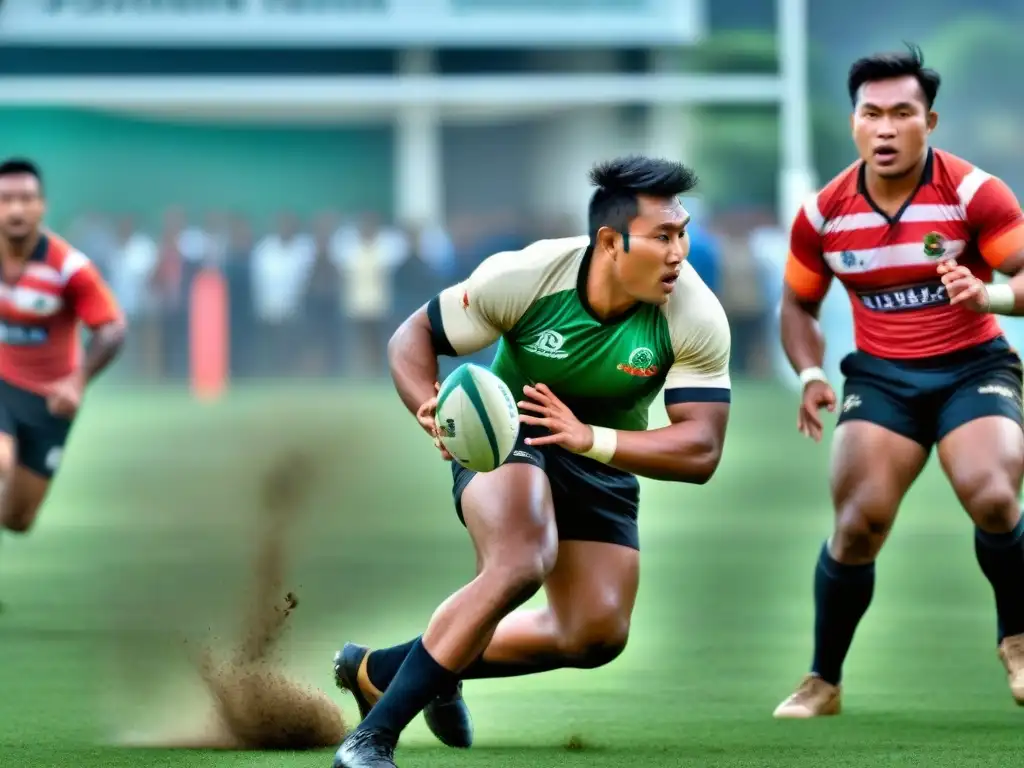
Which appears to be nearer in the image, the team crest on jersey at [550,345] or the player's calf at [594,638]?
the team crest on jersey at [550,345]

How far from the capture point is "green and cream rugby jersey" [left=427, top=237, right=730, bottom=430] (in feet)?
20.9

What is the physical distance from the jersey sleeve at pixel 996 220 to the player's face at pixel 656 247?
1.47m

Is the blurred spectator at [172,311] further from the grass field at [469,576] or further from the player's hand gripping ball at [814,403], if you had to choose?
the player's hand gripping ball at [814,403]

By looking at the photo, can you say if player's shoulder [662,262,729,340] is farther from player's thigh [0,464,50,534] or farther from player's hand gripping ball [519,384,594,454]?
player's thigh [0,464,50,534]

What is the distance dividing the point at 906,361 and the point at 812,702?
4.18 ft

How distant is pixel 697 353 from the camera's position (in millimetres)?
6340

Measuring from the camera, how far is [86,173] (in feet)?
130

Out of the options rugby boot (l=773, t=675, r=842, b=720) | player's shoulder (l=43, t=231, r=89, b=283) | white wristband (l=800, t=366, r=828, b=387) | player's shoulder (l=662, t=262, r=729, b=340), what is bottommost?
rugby boot (l=773, t=675, r=842, b=720)

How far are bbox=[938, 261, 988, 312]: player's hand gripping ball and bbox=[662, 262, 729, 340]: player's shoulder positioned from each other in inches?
34.8

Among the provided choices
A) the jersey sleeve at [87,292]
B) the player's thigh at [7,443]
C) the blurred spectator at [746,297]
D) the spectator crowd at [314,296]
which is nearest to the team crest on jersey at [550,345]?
the player's thigh at [7,443]

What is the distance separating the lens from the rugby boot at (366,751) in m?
5.72

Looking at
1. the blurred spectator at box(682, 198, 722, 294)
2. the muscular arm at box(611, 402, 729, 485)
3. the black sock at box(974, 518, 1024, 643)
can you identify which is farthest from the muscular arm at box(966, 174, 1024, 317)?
the blurred spectator at box(682, 198, 722, 294)

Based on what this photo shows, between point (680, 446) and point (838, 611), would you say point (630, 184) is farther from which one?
point (838, 611)

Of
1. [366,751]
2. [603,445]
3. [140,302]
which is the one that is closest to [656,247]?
[603,445]
